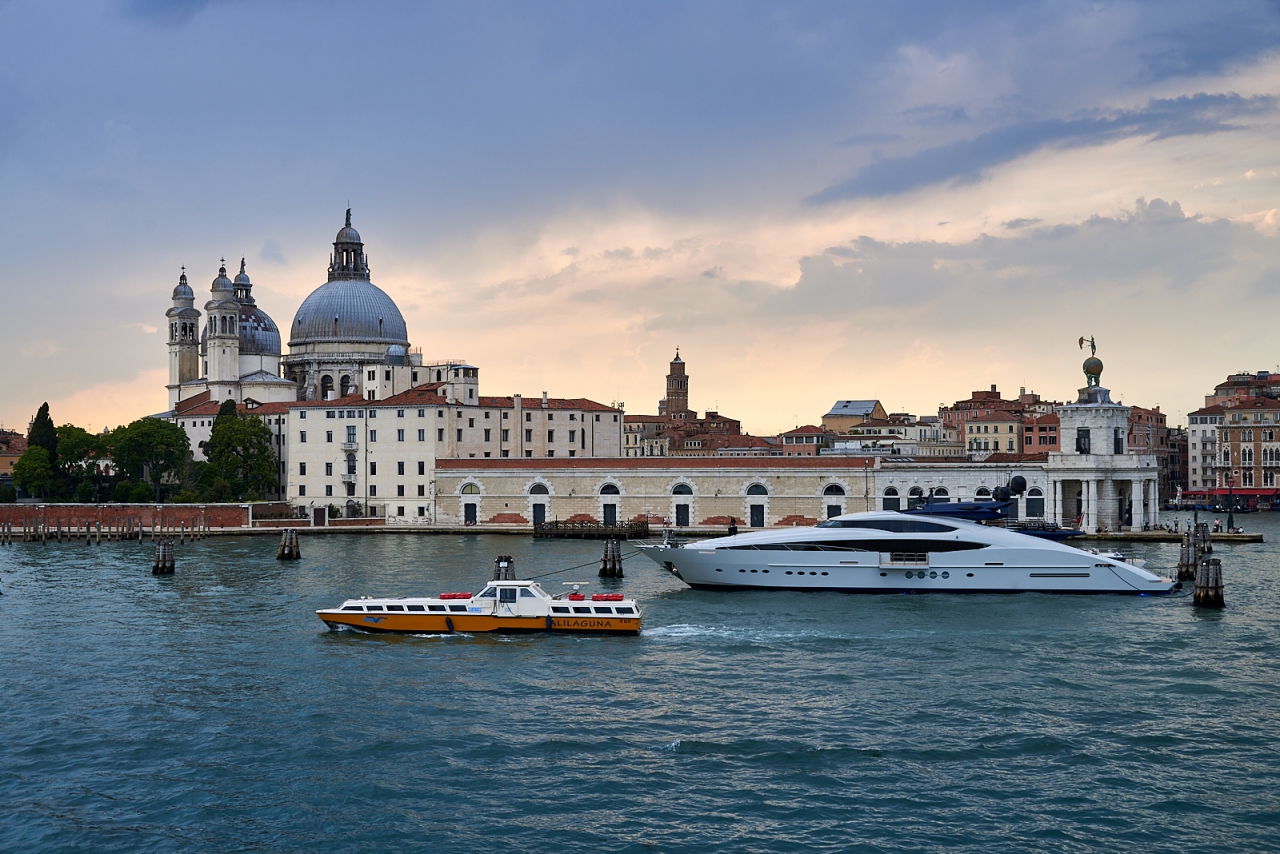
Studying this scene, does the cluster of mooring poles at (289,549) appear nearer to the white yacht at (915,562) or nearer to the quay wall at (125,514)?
the quay wall at (125,514)

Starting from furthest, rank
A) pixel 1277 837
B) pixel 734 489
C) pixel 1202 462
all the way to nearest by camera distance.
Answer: pixel 1202 462
pixel 734 489
pixel 1277 837

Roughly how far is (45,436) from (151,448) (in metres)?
6.82

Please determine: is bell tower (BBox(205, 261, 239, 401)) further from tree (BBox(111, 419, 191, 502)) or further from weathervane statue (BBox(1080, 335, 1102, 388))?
weathervane statue (BBox(1080, 335, 1102, 388))

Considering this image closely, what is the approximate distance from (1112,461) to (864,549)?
76.1 feet

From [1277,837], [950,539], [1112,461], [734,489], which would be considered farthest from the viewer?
[734,489]

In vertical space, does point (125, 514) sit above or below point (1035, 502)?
below

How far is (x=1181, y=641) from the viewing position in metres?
28.5

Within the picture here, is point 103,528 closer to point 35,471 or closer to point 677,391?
point 35,471

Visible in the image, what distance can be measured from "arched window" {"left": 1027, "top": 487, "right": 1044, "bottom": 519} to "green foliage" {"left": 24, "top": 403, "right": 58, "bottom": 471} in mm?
53593

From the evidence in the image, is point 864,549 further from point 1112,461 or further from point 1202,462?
point 1202,462

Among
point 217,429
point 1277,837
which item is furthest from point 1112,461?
point 217,429

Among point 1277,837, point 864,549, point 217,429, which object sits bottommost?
point 1277,837

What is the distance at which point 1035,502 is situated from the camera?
5641 centimetres

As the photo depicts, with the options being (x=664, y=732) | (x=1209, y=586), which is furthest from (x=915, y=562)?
(x=664, y=732)
